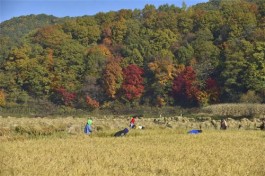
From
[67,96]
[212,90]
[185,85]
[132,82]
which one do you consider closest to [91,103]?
[67,96]

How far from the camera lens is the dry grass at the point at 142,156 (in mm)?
11328

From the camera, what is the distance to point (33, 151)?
1527 centimetres

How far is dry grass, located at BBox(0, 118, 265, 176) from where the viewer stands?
11328mm

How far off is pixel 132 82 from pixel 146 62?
4.84 meters

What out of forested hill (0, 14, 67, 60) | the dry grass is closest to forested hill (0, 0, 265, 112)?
forested hill (0, 14, 67, 60)

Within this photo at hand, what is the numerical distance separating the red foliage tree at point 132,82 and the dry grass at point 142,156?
3799 centimetres

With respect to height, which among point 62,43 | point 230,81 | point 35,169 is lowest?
point 35,169

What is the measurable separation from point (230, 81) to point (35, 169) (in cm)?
4283

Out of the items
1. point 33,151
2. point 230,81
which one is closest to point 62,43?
point 230,81

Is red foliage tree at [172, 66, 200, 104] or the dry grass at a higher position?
red foliage tree at [172, 66, 200, 104]

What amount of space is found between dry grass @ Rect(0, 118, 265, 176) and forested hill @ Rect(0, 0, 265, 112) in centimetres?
3214

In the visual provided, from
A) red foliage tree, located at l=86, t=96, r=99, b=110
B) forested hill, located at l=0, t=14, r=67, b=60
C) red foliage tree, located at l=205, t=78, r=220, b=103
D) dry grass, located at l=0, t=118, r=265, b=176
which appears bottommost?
dry grass, located at l=0, t=118, r=265, b=176

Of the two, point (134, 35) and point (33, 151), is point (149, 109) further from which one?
point (33, 151)

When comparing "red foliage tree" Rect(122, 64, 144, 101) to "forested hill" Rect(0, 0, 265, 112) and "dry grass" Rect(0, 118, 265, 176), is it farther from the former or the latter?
"dry grass" Rect(0, 118, 265, 176)
